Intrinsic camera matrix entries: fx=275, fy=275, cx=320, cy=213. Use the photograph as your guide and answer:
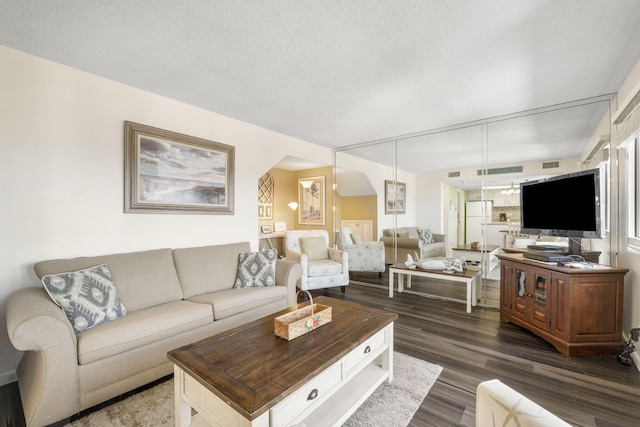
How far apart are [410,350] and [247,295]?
159 centimetres

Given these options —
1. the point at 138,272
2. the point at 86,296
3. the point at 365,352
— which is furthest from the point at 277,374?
the point at 138,272

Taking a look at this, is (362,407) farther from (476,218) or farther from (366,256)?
(366,256)

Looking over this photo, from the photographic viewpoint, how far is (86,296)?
190 cm

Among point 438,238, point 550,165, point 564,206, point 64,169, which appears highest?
point 550,165

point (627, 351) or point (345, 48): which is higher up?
point (345, 48)

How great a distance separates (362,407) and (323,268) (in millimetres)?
2399

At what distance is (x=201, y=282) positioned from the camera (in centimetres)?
279

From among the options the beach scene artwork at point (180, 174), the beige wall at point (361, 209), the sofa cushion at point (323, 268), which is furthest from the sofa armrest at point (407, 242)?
the beach scene artwork at point (180, 174)

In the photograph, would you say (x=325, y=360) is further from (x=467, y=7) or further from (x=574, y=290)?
(x=574, y=290)

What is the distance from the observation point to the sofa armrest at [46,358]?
4.91 feet

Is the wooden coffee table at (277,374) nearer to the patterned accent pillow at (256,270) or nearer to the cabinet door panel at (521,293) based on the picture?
the patterned accent pillow at (256,270)

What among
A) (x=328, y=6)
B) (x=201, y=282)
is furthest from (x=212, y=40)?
(x=201, y=282)

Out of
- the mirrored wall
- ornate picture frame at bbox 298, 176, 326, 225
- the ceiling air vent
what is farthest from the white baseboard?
the ceiling air vent

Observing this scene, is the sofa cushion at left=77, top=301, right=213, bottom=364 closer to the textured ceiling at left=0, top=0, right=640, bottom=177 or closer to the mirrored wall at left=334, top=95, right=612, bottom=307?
the textured ceiling at left=0, top=0, right=640, bottom=177
